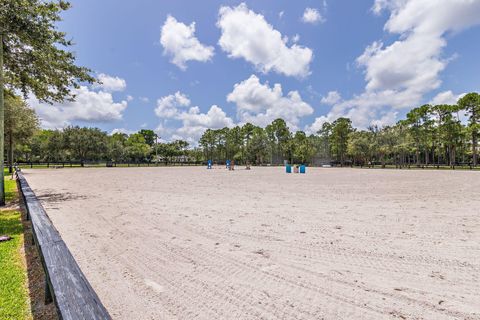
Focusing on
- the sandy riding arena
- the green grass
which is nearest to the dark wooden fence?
the green grass

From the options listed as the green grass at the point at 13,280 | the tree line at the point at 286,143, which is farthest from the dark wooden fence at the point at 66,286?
the tree line at the point at 286,143

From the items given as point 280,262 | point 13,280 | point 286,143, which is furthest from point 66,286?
point 286,143

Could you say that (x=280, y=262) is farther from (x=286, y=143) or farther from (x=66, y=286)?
(x=286, y=143)

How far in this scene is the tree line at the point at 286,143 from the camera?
140 ft

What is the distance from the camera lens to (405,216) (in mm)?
7113

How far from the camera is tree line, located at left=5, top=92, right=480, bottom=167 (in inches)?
1674

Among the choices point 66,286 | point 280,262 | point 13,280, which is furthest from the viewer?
point 280,262

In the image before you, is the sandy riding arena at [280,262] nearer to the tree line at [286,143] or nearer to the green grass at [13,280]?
the green grass at [13,280]

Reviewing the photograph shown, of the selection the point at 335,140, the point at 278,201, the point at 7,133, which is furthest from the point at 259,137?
the point at 278,201

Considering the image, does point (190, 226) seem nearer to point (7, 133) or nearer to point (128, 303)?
point (128, 303)

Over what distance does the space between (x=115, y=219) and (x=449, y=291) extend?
6.99 meters

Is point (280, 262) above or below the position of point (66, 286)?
below

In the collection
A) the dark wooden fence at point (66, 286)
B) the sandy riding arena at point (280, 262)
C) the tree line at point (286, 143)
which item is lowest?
the sandy riding arena at point (280, 262)

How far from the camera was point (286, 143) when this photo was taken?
7306 centimetres
